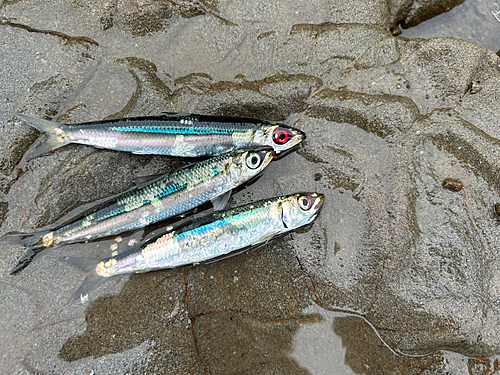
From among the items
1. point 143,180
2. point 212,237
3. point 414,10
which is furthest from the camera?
point 414,10

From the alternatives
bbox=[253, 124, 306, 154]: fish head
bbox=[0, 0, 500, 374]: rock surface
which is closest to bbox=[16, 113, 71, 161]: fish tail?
bbox=[0, 0, 500, 374]: rock surface

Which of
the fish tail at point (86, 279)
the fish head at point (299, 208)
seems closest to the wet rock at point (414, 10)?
the fish head at point (299, 208)

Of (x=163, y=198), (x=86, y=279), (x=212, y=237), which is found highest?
(x=163, y=198)

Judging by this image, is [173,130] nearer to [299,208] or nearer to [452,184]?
[299,208]

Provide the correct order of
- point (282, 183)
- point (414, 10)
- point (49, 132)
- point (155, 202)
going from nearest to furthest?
point (155, 202)
point (49, 132)
point (282, 183)
point (414, 10)

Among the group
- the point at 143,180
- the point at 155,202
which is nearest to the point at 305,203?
the point at 155,202

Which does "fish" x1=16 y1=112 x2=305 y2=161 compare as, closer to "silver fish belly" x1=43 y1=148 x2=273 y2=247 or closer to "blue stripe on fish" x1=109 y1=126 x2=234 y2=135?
"blue stripe on fish" x1=109 y1=126 x2=234 y2=135

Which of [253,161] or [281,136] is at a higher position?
[281,136]

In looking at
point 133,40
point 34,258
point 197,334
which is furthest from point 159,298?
point 133,40
